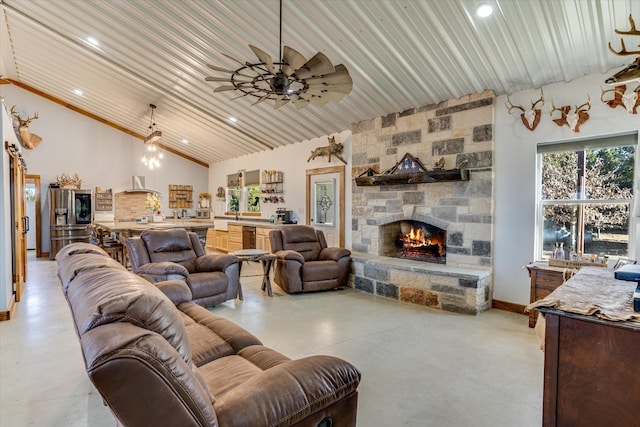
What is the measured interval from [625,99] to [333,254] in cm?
402

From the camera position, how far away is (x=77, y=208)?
8938 mm

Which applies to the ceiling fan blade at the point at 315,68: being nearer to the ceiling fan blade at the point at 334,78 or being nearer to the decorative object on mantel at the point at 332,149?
the ceiling fan blade at the point at 334,78

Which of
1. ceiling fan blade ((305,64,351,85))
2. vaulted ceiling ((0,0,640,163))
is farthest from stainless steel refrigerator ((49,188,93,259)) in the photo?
ceiling fan blade ((305,64,351,85))

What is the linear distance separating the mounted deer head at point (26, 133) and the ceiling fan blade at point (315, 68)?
8199 mm

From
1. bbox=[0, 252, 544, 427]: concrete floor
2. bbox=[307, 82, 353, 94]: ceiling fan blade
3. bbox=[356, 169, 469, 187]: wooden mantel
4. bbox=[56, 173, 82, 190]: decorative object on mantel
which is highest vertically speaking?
bbox=[307, 82, 353, 94]: ceiling fan blade

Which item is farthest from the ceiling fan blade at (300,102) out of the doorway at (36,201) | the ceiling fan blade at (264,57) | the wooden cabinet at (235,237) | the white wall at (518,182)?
the doorway at (36,201)

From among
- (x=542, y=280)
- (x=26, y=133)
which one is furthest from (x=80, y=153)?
(x=542, y=280)

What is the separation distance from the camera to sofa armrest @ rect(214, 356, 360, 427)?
1249 millimetres

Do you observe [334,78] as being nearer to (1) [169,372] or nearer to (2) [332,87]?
(2) [332,87]

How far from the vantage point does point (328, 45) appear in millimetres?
4008

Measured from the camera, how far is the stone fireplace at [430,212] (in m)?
4.49

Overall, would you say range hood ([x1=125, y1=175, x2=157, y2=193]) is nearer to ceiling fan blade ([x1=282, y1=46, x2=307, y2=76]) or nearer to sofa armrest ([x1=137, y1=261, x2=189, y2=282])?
sofa armrest ([x1=137, y1=261, x2=189, y2=282])

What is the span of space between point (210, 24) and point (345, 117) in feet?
8.76

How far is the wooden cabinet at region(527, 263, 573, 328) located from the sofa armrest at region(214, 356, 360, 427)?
3.15 metres
